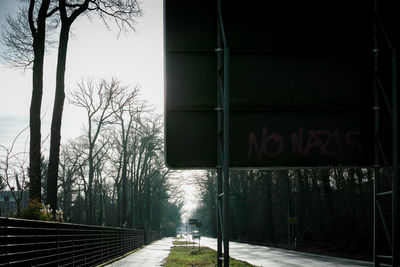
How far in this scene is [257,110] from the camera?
464cm

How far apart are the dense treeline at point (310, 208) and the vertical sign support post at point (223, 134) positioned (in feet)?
80.8

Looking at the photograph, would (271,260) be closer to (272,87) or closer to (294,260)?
(294,260)

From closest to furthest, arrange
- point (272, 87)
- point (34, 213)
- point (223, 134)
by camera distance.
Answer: point (223, 134)
point (272, 87)
point (34, 213)

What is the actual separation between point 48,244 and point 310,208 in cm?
3568

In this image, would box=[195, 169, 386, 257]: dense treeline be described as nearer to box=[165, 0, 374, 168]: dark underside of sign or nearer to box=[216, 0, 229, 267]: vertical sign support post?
box=[165, 0, 374, 168]: dark underside of sign

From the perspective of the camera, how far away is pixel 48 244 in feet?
34.8

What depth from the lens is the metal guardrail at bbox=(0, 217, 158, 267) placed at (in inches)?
312

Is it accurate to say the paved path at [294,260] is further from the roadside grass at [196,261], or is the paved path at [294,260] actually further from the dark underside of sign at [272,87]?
the dark underside of sign at [272,87]

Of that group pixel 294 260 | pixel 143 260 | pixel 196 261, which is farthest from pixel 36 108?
pixel 294 260

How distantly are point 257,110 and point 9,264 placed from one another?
5472 mm

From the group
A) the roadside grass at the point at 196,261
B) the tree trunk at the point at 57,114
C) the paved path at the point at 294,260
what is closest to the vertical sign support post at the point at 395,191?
the roadside grass at the point at 196,261

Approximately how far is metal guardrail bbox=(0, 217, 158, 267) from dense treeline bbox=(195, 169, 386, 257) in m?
16.9

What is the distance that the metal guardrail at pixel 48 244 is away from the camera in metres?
7.92

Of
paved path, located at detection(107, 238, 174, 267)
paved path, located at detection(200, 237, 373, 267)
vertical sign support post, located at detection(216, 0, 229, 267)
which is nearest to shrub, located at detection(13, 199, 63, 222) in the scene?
vertical sign support post, located at detection(216, 0, 229, 267)
